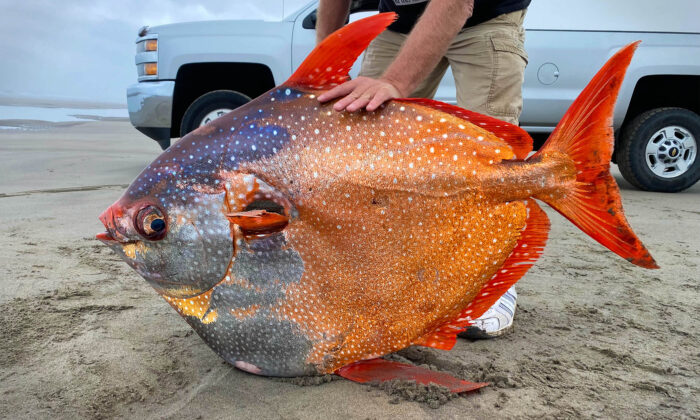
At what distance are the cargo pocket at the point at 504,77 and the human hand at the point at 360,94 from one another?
0.83 meters

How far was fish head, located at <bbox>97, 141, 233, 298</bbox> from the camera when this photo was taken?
1.36 meters

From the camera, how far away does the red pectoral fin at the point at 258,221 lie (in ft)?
4.30

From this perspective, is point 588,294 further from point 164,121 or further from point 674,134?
point 164,121

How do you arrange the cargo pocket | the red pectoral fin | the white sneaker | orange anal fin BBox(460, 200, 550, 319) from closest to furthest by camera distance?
the red pectoral fin
orange anal fin BBox(460, 200, 550, 319)
the white sneaker
the cargo pocket

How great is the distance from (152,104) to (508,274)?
15.3ft

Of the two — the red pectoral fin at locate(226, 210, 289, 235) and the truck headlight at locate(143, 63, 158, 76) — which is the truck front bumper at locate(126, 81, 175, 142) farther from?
the red pectoral fin at locate(226, 210, 289, 235)

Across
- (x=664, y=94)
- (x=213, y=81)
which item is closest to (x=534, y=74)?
(x=664, y=94)

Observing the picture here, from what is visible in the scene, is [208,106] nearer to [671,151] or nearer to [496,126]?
[496,126]

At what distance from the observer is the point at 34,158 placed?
7.27 metres

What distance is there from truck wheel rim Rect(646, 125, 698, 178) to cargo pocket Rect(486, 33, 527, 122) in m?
4.07

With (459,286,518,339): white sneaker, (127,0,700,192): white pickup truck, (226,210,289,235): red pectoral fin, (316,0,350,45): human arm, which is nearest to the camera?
(226,210,289,235): red pectoral fin

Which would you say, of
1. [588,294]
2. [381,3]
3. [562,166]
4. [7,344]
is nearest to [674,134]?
[588,294]

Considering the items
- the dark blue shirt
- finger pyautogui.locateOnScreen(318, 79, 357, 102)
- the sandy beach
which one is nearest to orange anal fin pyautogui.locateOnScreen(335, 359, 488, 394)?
the sandy beach

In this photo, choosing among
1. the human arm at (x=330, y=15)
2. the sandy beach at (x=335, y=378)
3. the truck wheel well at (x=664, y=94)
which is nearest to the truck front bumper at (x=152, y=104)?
the sandy beach at (x=335, y=378)
